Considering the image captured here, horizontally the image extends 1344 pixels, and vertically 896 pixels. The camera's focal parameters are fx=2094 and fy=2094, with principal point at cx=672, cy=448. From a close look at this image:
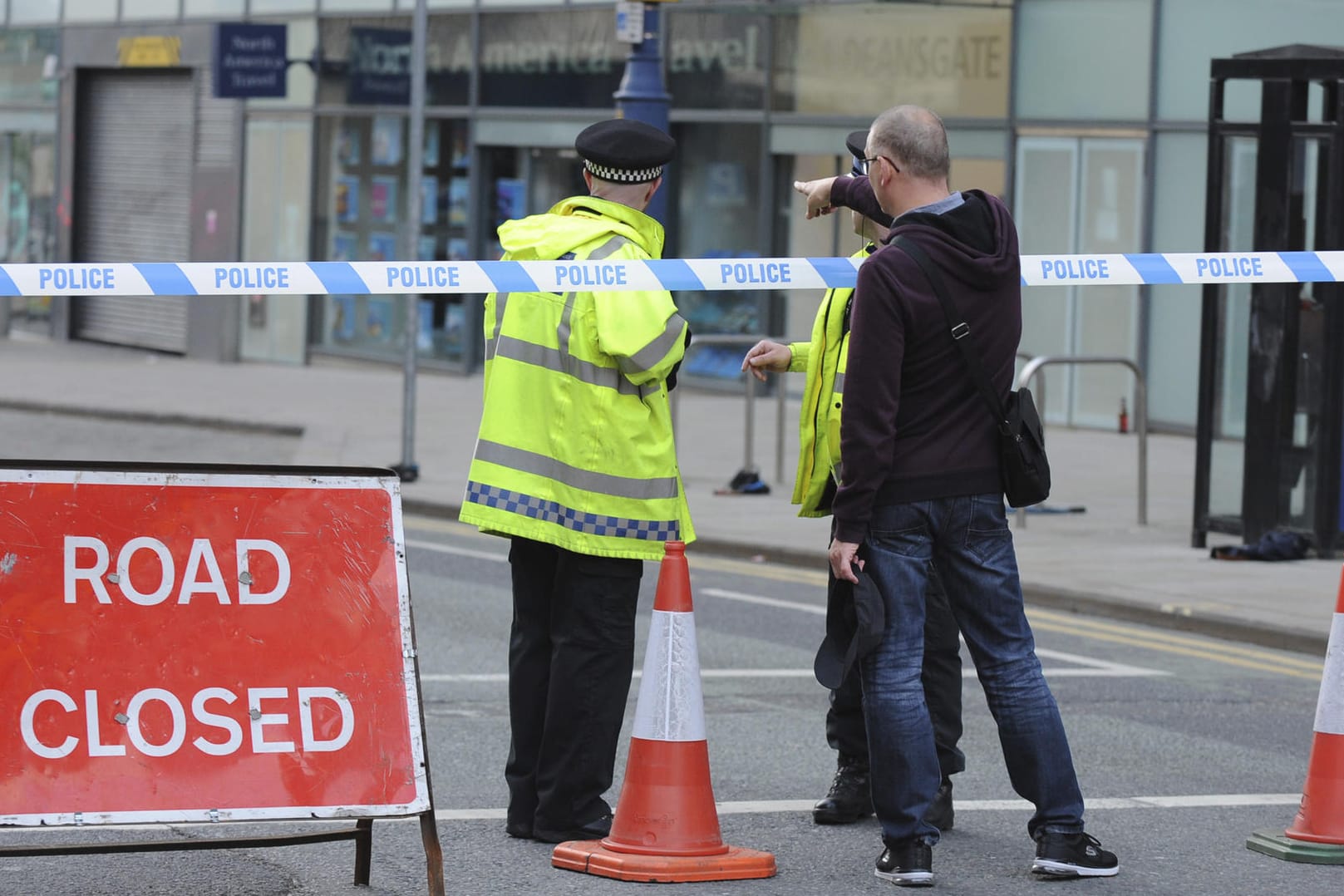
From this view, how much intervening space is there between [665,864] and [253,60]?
21062mm

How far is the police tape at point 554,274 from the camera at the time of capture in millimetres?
5488

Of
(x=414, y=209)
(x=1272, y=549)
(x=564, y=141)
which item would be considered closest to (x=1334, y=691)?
(x=1272, y=549)

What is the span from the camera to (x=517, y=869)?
5.36m

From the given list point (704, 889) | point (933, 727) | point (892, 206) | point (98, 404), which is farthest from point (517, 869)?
point (98, 404)

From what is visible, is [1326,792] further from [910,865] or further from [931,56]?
[931,56]

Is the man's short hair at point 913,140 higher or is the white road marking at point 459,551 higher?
the man's short hair at point 913,140

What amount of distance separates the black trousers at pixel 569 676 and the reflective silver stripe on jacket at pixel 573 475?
7.7 inches

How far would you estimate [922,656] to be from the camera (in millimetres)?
5293

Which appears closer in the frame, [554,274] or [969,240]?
[969,240]

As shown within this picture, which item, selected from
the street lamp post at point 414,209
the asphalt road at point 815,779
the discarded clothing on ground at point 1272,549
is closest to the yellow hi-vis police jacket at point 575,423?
the asphalt road at point 815,779

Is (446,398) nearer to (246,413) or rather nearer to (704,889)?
(246,413)

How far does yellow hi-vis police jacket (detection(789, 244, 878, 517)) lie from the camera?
5.62 metres

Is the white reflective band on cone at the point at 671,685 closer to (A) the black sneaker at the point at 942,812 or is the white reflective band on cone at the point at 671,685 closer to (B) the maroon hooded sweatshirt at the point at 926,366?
(B) the maroon hooded sweatshirt at the point at 926,366

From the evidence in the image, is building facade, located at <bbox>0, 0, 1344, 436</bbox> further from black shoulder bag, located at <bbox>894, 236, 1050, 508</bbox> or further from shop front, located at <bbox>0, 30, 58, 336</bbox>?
black shoulder bag, located at <bbox>894, 236, 1050, 508</bbox>
